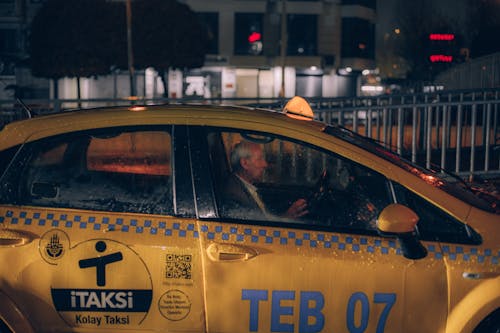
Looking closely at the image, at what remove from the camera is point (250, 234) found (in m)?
3.95

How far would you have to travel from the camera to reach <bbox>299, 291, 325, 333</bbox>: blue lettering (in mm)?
3898

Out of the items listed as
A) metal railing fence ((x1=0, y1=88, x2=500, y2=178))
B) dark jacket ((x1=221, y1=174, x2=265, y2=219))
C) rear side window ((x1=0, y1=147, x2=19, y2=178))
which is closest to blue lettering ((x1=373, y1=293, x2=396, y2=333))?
dark jacket ((x1=221, y1=174, x2=265, y2=219))

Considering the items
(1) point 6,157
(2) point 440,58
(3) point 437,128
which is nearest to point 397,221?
(1) point 6,157

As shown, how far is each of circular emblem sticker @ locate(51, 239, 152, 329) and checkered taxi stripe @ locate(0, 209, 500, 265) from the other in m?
0.11

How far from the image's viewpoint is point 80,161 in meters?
4.16

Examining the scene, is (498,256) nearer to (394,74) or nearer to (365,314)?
(365,314)

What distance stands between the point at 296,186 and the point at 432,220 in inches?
31.6

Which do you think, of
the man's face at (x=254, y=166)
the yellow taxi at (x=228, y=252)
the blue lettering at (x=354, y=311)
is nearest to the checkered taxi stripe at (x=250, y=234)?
the yellow taxi at (x=228, y=252)

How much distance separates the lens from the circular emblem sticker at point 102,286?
392 cm

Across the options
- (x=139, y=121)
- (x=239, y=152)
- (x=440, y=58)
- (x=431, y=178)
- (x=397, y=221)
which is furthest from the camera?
(x=440, y=58)

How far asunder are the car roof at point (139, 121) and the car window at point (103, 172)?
0.05 m

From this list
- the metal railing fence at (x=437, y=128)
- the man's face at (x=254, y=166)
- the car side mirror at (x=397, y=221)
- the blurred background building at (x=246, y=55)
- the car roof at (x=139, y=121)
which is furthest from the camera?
the blurred background building at (x=246, y=55)

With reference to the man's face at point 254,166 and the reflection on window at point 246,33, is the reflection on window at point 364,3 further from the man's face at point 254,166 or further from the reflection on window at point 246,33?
the man's face at point 254,166

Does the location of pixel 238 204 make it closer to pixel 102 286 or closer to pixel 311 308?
pixel 311 308
